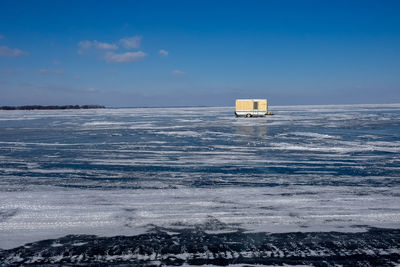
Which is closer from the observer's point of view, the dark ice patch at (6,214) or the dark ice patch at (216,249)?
the dark ice patch at (216,249)

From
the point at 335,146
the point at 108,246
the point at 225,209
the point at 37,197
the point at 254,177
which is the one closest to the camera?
the point at 108,246

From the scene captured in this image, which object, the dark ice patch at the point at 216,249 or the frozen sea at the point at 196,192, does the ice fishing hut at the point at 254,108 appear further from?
the dark ice patch at the point at 216,249

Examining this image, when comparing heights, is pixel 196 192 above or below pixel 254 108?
below

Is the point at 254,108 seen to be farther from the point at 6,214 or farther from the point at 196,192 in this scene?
the point at 6,214

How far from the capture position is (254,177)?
7617 millimetres

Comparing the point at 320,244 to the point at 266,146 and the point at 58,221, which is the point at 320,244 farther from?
the point at 266,146

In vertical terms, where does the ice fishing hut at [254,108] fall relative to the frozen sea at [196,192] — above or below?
above

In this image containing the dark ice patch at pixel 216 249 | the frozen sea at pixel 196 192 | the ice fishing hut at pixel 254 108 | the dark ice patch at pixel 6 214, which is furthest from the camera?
the ice fishing hut at pixel 254 108

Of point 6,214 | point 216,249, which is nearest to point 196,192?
point 216,249

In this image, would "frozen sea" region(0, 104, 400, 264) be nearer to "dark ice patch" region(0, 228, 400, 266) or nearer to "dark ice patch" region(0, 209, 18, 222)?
"dark ice patch" region(0, 209, 18, 222)

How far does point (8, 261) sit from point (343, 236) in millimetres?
4241

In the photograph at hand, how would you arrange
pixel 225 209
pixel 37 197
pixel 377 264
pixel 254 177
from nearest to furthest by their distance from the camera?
pixel 377 264, pixel 225 209, pixel 37 197, pixel 254 177

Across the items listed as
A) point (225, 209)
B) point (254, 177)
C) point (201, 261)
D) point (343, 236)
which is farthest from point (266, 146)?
point (201, 261)

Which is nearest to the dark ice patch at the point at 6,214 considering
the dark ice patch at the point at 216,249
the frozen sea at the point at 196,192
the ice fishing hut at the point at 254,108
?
the frozen sea at the point at 196,192
